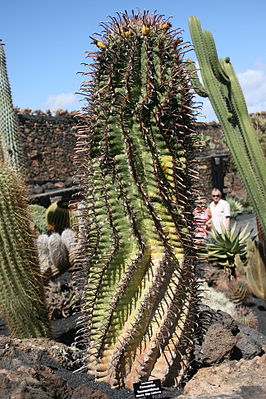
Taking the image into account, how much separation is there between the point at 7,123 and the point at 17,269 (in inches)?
202

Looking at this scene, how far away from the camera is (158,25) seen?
8.29 ft

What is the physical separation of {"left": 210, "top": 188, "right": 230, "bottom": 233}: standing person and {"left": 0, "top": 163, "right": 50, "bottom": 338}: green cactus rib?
15.5ft

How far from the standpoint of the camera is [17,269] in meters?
3.64

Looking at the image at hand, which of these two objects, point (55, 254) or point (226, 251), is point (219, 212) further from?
point (55, 254)

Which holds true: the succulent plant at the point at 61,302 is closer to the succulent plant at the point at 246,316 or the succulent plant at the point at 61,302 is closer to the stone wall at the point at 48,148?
the succulent plant at the point at 246,316

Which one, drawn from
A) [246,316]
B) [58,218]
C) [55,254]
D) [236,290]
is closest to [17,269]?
[55,254]

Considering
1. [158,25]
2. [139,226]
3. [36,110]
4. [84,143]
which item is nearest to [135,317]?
[139,226]

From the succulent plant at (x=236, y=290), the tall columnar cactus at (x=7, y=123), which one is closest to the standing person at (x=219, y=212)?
the succulent plant at (x=236, y=290)

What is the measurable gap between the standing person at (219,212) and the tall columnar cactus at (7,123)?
296 centimetres

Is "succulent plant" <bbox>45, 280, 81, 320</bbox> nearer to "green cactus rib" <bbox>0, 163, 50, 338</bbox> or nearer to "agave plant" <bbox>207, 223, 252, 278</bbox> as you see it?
"green cactus rib" <bbox>0, 163, 50, 338</bbox>

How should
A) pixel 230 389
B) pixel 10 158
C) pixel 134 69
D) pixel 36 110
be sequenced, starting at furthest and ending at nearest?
1. pixel 36 110
2. pixel 10 158
3. pixel 134 69
4. pixel 230 389

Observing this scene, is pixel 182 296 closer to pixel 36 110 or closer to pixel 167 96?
pixel 167 96

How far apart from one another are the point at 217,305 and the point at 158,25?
4.06 m

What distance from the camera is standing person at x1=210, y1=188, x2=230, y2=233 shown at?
8175mm
